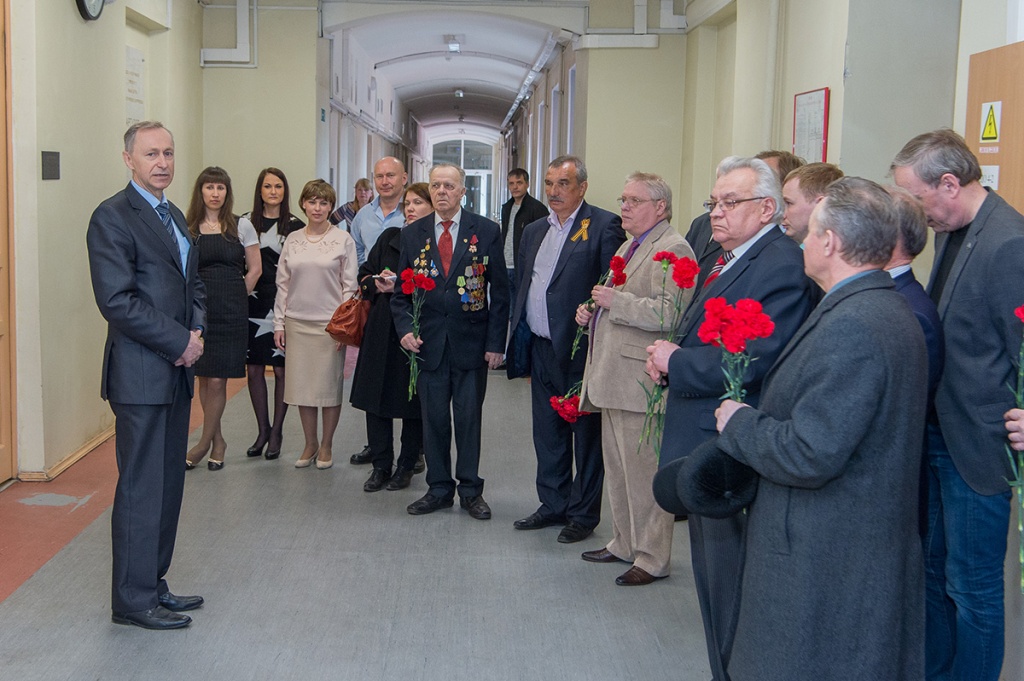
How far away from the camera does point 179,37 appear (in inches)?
326

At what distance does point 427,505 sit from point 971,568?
110 inches

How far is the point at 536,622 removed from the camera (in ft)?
12.3

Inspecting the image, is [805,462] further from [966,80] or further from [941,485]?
[966,80]

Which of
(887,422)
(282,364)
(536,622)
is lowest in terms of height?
(536,622)

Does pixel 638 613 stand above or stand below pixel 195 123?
below

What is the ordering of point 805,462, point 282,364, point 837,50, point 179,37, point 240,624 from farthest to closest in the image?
point 179,37 → point 282,364 → point 837,50 → point 240,624 → point 805,462

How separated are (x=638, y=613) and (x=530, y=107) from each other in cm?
1376

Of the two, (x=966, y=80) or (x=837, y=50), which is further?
(x=837, y=50)

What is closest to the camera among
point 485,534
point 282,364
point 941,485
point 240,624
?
point 941,485

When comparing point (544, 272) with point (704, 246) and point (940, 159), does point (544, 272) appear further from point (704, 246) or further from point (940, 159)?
point (940, 159)

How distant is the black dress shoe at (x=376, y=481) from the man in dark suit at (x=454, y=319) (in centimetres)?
46

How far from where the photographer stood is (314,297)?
5621 millimetres

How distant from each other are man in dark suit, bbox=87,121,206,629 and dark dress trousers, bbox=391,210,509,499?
1482 millimetres

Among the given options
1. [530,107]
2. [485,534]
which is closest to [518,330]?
[485,534]
